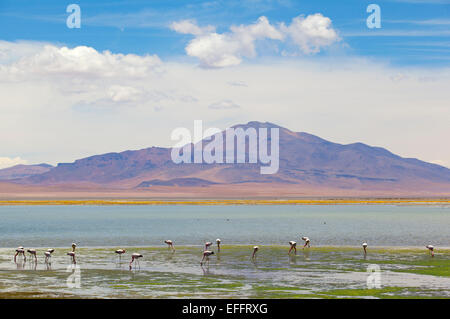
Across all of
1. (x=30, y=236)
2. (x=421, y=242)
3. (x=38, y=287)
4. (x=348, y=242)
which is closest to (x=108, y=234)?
(x=30, y=236)

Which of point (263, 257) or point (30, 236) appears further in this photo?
point (30, 236)

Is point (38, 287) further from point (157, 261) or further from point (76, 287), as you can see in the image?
point (157, 261)

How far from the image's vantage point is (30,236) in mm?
46000

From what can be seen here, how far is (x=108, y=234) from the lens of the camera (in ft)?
158
